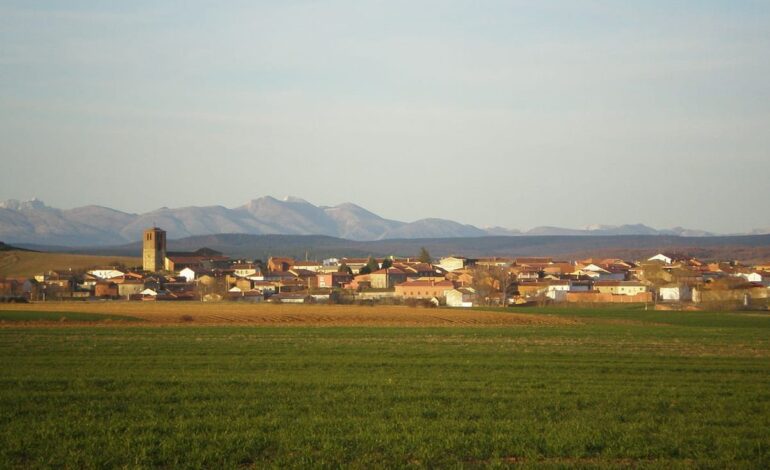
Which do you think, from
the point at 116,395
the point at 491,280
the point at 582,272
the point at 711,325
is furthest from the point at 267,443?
the point at 582,272

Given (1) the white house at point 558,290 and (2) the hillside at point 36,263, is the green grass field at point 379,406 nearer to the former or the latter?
(1) the white house at point 558,290

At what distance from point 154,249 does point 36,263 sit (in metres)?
17.3

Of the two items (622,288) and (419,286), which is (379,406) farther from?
(622,288)

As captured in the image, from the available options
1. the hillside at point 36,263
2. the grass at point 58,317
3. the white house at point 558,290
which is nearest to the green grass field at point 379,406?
the grass at point 58,317

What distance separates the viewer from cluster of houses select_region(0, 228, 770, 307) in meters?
86.4

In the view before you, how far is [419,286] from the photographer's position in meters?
97.1

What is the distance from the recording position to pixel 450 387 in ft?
63.7

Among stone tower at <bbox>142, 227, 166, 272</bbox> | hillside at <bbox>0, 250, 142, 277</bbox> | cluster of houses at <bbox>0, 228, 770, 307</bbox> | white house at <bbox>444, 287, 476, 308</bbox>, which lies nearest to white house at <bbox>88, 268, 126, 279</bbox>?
cluster of houses at <bbox>0, 228, 770, 307</bbox>

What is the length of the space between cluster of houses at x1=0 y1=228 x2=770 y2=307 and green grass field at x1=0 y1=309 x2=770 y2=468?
55.1 meters

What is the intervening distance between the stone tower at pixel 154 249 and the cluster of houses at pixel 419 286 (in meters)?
8.37

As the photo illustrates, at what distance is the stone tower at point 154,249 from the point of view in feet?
465

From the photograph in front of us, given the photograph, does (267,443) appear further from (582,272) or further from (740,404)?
(582,272)

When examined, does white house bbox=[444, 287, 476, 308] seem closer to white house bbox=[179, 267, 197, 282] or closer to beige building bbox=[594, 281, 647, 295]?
beige building bbox=[594, 281, 647, 295]

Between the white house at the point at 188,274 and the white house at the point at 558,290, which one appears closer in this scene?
the white house at the point at 558,290
